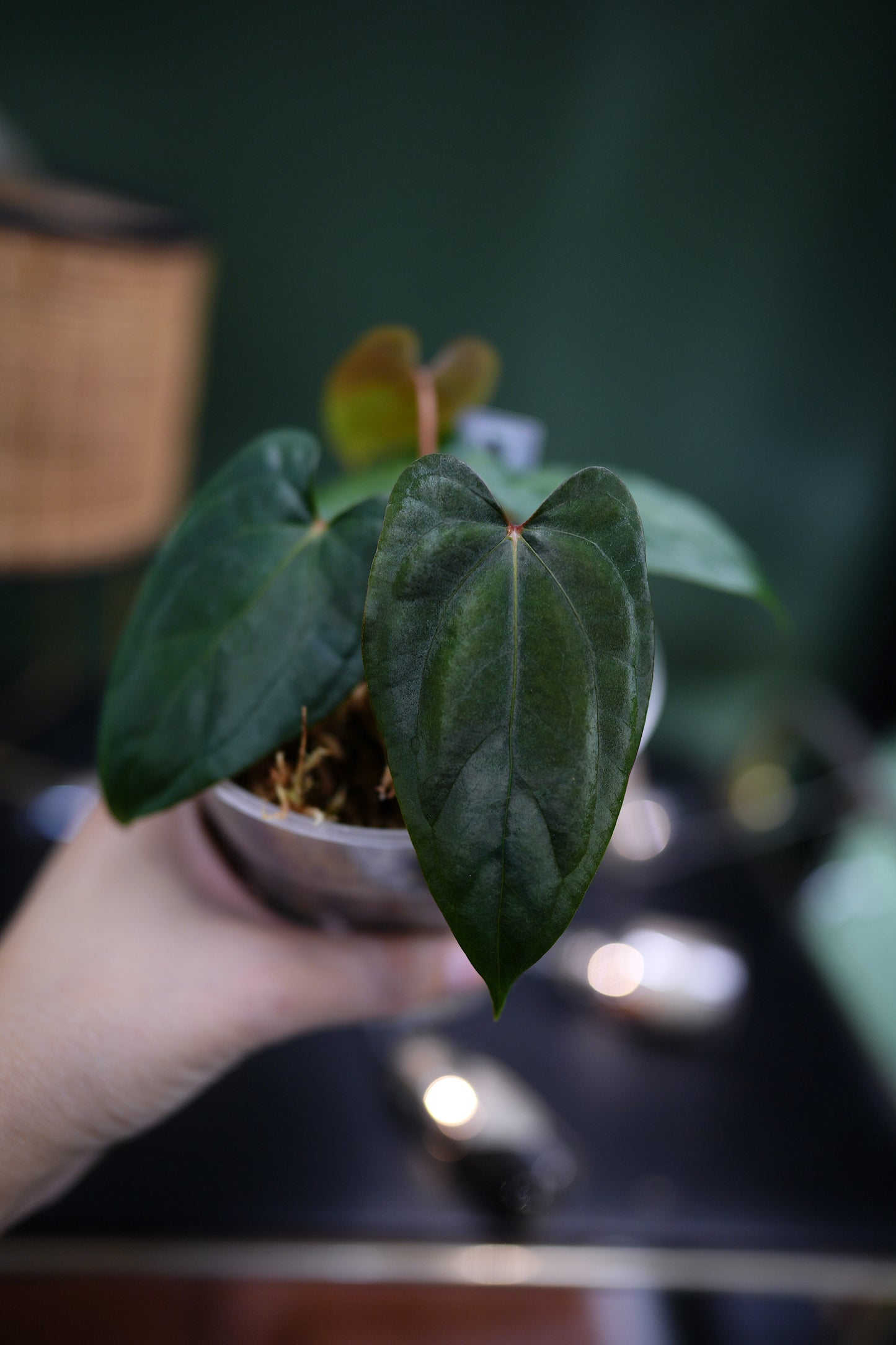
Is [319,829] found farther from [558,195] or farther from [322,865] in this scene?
[558,195]

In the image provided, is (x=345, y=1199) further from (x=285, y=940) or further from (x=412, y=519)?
(x=412, y=519)

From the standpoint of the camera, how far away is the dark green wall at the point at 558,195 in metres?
1.23

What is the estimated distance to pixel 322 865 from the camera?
34 centimetres

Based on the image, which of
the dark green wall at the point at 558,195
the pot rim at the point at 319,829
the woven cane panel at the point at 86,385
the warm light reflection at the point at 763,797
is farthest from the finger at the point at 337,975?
Answer: the dark green wall at the point at 558,195

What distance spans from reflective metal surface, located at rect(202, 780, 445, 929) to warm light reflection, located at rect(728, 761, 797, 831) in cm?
89

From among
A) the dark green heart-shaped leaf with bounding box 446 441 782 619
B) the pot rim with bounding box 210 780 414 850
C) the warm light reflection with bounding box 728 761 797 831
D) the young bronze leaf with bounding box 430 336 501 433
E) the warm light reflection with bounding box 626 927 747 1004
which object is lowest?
the warm light reflection with bounding box 728 761 797 831

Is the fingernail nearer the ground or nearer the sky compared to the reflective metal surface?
nearer the ground

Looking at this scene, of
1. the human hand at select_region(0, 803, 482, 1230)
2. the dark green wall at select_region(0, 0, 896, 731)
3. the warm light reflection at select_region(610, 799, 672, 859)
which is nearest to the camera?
the human hand at select_region(0, 803, 482, 1230)

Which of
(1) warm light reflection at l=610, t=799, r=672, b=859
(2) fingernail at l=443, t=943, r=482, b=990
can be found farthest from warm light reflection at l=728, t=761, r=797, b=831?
(2) fingernail at l=443, t=943, r=482, b=990

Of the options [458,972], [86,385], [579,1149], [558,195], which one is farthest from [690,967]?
[558,195]

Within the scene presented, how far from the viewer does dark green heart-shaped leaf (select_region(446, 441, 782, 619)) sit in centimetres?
31

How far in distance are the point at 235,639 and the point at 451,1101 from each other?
436mm

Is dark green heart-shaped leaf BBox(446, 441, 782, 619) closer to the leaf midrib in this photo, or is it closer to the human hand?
the leaf midrib

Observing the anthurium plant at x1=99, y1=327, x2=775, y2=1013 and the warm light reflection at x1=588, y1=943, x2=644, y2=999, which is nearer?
the anthurium plant at x1=99, y1=327, x2=775, y2=1013
